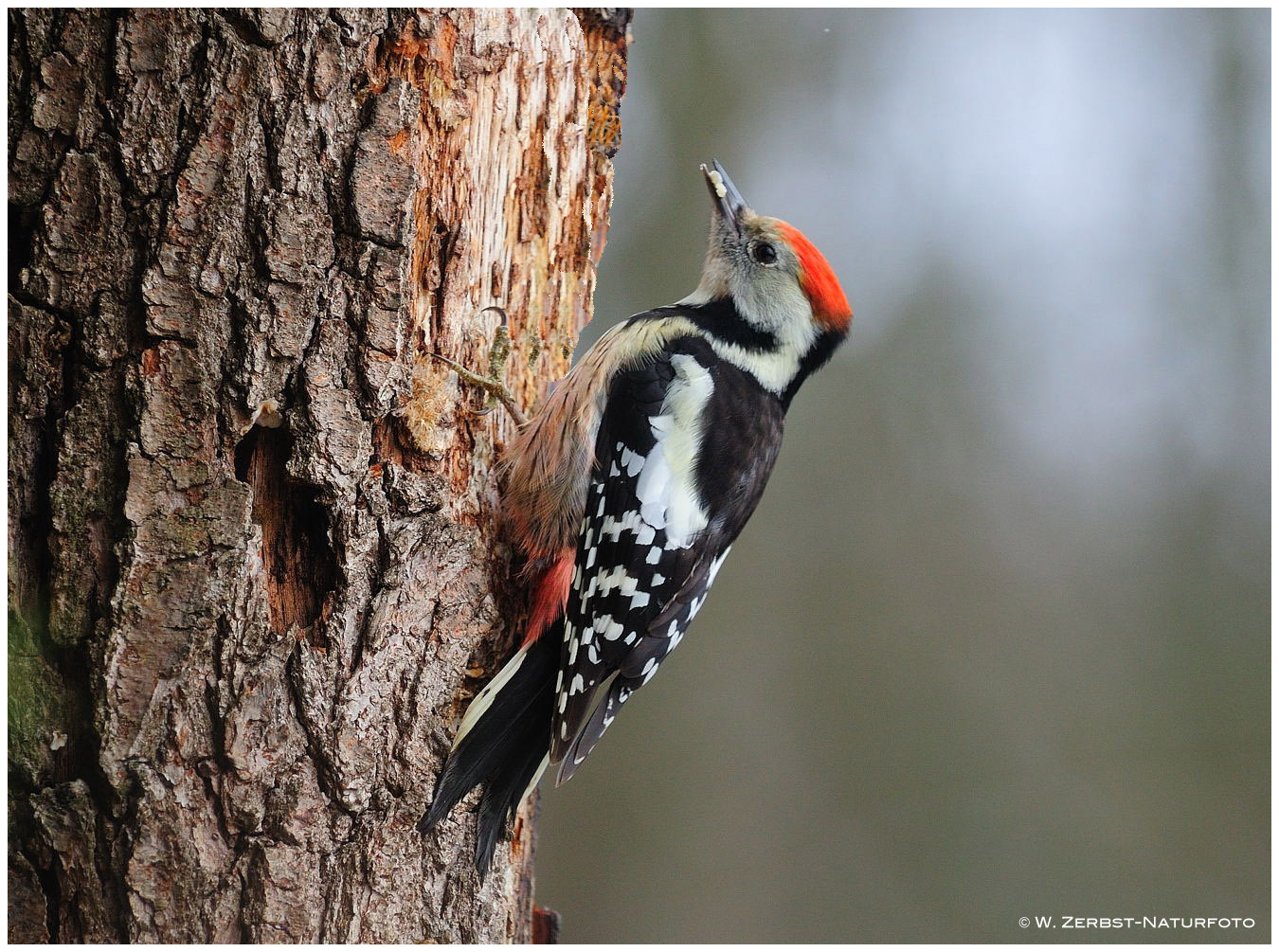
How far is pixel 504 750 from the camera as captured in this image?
5.72ft

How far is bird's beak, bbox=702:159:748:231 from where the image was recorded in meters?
2.38

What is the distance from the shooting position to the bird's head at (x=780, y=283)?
2283 mm

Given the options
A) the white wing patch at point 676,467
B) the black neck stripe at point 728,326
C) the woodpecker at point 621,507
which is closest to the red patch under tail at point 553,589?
the woodpecker at point 621,507

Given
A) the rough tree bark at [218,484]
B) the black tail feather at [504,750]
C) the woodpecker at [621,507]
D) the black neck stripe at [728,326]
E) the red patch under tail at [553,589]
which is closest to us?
the rough tree bark at [218,484]

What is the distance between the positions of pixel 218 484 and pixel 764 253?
4.75 ft

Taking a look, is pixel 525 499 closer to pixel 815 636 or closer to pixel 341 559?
pixel 341 559

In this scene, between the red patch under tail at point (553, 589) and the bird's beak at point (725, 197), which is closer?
the red patch under tail at point (553, 589)

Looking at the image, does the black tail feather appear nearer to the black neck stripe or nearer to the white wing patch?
the white wing patch

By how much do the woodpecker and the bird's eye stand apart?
0.09 ft

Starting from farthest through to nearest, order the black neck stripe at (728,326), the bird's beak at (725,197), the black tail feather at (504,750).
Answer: the bird's beak at (725,197) → the black neck stripe at (728,326) → the black tail feather at (504,750)

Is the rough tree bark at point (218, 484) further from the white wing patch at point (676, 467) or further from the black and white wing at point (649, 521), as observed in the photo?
the white wing patch at point (676, 467)

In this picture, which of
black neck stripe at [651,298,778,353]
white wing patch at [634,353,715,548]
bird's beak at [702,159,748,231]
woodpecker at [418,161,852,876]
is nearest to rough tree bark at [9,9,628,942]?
woodpecker at [418,161,852,876]

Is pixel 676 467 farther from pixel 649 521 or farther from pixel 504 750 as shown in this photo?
pixel 504 750

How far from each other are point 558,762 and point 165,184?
4.10 ft
